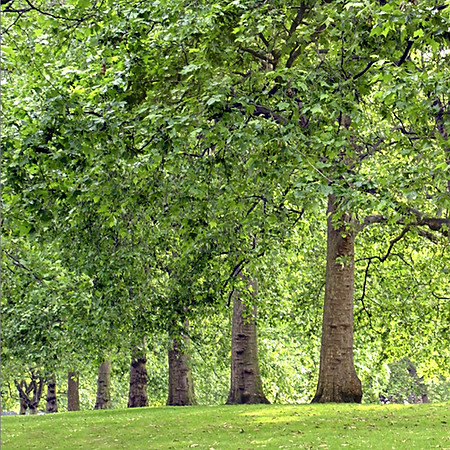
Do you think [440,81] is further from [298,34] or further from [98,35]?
[98,35]

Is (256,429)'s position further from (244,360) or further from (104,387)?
(104,387)

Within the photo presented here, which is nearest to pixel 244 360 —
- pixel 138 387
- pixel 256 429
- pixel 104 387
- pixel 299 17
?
pixel 256 429

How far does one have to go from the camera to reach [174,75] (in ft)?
34.7

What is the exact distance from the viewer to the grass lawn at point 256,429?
437 inches

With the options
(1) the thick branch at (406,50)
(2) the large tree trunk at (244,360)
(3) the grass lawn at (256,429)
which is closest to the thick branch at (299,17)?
(1) the thick branch at (406,50)

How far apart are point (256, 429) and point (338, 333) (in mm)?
3736

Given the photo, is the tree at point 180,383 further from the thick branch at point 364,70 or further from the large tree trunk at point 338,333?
the thick branch at point 364,70

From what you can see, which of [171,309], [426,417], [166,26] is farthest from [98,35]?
[426,417]

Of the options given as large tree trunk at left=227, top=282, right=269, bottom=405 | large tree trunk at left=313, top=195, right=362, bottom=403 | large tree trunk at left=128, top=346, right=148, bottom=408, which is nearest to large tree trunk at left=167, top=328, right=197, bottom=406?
large tree trunk at left=128, top=346, right=148, bottom=408

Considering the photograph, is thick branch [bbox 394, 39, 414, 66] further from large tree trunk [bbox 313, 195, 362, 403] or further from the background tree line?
large tree trunk [bbox 313, 195, 362, 403]

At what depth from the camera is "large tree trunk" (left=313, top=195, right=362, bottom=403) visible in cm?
1558

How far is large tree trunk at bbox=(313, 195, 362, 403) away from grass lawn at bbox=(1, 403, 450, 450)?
1.96 feet

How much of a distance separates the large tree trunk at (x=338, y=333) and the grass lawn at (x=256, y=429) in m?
0.60

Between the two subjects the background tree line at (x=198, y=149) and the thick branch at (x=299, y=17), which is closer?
the background tree line at (x=198, y=149)
